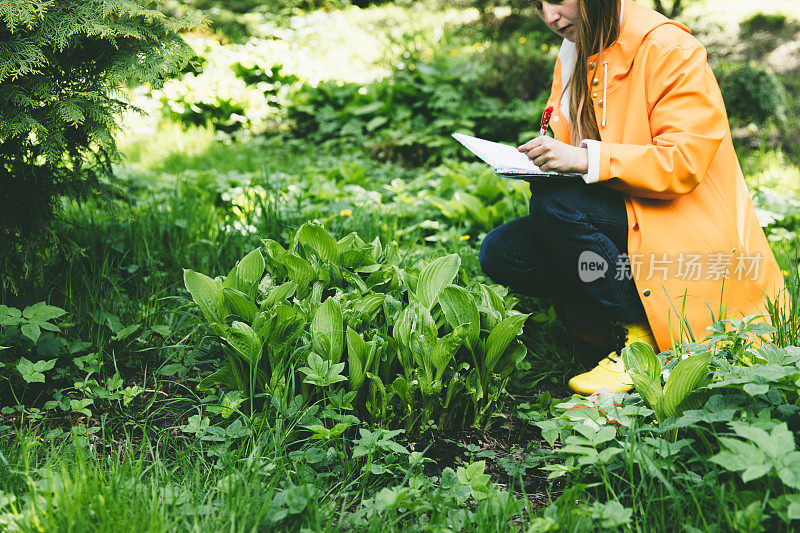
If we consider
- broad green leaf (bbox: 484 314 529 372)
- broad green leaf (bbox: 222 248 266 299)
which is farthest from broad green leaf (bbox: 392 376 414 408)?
broad green leaf (bbox: 222 248 266 299)

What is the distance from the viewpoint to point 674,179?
1.96 metres

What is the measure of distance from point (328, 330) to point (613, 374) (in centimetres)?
100

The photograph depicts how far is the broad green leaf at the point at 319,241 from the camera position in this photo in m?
2.24

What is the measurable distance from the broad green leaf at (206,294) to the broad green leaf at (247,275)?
0.05m

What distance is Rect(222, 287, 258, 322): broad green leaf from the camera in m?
1.93

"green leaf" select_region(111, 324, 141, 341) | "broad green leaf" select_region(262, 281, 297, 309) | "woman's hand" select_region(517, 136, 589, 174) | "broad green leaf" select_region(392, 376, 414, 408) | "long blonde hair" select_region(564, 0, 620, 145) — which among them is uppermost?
"long blonde hair" select_region(564, 0, 620, 145)

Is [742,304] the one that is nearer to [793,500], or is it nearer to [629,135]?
[629,135]

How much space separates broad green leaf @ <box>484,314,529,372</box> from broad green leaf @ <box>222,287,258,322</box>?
29.0 inches

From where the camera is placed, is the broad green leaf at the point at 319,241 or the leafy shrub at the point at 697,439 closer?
the leafy shrub at the point at 697,439

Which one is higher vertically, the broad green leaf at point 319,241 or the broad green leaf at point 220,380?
the broad green leaf at point 319,241

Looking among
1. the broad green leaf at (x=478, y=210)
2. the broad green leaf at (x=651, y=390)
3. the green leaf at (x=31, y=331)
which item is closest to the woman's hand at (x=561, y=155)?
the broad green leaf at (x=651, y=390)

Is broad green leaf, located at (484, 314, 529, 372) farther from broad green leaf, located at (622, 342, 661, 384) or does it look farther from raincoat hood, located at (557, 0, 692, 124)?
raincoat hood, located at (557, 0, 692, 124)

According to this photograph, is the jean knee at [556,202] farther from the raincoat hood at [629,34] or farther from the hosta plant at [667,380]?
the hosta plant at [667,380]

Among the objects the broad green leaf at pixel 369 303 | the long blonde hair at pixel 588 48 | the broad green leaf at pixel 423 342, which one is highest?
the long blonde hair at pixel 588 48
